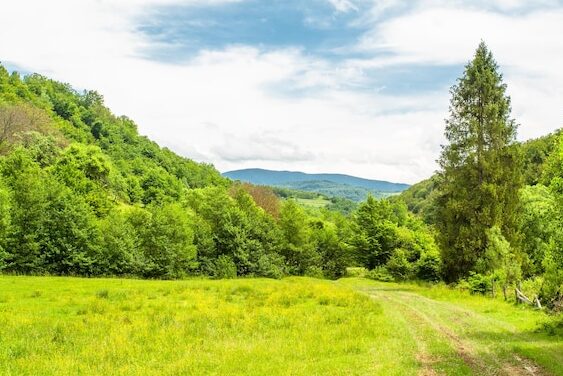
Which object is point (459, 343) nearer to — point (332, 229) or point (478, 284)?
point (478, 284)

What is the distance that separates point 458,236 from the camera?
49594 mm

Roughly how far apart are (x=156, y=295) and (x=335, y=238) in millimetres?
67651

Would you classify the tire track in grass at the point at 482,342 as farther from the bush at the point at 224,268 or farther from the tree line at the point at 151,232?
the bush at the point at 224,268

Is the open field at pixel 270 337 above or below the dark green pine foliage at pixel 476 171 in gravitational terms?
below

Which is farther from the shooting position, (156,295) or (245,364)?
(156,295)

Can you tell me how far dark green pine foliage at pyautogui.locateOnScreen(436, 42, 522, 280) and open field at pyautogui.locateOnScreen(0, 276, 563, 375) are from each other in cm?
1335

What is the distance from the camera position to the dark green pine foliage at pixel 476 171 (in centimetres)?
4850

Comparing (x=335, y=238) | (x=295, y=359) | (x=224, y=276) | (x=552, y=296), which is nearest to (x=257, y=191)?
(x=335, y=238)

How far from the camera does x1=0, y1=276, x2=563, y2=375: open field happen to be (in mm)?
17375

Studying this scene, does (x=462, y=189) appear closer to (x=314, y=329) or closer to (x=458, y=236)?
(x=458, y=236)

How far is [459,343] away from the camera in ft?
69.3

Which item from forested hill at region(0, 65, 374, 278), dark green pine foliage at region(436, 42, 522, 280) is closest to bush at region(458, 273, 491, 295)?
dark green pine foliage at region(436, 42, 522, 280)

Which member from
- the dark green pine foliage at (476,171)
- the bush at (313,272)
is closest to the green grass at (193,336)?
the dark green pine foliage at (476,171)

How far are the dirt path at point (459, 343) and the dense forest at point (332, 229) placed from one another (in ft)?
15.9
